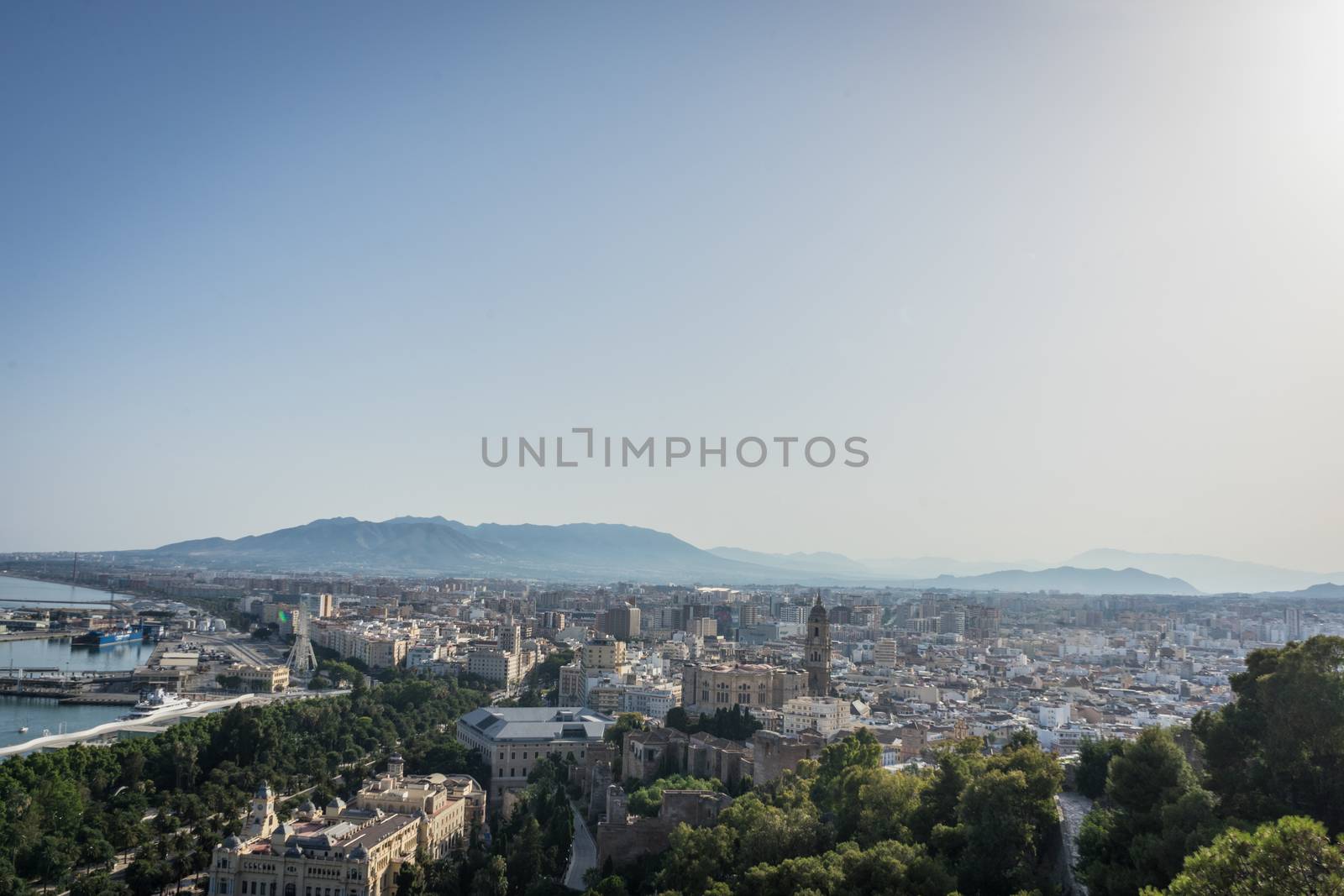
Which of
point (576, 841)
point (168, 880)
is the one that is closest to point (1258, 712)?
point (576, 841)

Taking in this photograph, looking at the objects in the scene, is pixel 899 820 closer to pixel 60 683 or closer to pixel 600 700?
pixel 600 700

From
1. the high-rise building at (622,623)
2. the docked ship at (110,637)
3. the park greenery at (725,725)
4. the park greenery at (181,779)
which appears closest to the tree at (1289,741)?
the park greenery at (725,725)

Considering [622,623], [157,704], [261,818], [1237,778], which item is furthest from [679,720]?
[622,623]

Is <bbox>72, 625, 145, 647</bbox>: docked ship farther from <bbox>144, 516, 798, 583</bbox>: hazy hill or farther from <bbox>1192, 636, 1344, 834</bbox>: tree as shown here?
<bbox>144, 516, 798, 583</bbox>: hazy hill

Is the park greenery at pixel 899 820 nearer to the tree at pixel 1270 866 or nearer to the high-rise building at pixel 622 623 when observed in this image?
the tree at pixel 1270 866

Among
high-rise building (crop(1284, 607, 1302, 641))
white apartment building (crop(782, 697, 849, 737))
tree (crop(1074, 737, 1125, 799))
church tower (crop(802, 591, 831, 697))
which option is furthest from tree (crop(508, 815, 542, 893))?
high-rise building (crop(1284, 607, 1302, 641))
